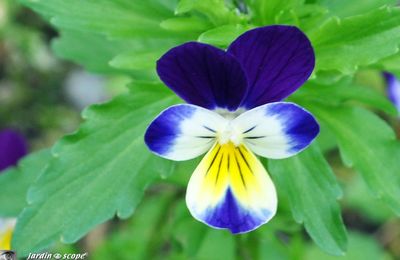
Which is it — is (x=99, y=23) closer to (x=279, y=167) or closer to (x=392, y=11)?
(x=279, y=167)

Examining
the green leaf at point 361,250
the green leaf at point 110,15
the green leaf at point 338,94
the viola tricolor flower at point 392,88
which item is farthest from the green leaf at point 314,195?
the green leaf at point 361,250

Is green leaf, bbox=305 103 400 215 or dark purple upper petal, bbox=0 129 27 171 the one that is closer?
green leaf, bbox=305 103 400 215

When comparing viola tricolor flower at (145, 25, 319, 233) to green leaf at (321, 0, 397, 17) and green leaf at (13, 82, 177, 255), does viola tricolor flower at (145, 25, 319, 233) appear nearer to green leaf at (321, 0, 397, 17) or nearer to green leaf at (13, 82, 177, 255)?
green leaf at (13, 82, 177, 255)

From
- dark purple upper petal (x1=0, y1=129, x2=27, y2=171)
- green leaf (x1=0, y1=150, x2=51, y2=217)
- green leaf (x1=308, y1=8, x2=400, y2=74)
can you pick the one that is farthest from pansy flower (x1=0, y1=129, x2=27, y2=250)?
green leaf (x1=308, y1=8, x2=400, y2=74)

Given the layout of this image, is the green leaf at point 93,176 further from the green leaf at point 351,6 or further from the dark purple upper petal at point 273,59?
the green leaf at point 351,6

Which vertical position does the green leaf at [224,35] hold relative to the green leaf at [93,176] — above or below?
above

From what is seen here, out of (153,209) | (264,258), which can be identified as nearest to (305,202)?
(264,258)
